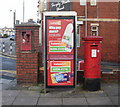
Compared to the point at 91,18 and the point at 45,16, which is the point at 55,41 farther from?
the point at 91,18

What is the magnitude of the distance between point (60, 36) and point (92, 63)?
1351 millimetres

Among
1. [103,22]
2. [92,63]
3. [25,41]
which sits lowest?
[92,63]

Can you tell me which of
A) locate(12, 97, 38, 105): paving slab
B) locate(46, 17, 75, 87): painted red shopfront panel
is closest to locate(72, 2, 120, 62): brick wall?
locate(46, 17, 75, 87): painted red shopfront panel

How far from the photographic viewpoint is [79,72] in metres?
8.09

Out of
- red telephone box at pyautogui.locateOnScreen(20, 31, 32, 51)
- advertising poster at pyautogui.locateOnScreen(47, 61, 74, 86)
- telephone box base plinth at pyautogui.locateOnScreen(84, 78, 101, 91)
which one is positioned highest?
red telephone box at pyautogui.locateOnScreen(20, 31, 32, 51)

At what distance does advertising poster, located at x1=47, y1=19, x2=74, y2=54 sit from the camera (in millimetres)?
6879

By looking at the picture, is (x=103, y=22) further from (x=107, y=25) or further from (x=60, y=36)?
(x=60, y=36)

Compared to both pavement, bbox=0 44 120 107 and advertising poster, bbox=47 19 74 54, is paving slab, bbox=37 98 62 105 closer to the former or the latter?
pavement, bbox=0 44 120 107

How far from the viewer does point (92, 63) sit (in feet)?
23.2

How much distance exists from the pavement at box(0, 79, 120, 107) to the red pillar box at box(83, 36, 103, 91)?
0.25m

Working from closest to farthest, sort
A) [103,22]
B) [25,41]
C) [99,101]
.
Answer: [99,101] → [25,41] → [103,22]

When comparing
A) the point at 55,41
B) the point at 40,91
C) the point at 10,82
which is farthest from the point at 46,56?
the point at 10,82

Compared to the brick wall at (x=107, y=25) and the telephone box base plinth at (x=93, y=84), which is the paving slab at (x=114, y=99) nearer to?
the telephone box base plinth at (x=93, y=84)

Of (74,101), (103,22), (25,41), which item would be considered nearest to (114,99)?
(74,101)
